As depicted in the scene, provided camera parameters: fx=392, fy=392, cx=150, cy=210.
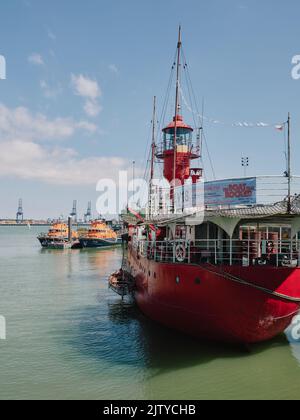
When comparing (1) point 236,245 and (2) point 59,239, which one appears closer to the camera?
(1) point 236,245

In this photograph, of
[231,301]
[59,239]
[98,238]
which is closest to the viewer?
[231,301]

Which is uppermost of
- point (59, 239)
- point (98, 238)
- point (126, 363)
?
point (98, 238)

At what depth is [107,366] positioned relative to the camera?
595 inches

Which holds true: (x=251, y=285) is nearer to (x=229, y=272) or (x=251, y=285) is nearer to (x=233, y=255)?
(x=229, y=272)

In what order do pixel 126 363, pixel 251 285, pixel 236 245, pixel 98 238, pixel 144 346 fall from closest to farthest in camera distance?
pixel 251 285 → pixel 126 363 → pixel 144 346 → pixel 236 245 → pixel 98 238

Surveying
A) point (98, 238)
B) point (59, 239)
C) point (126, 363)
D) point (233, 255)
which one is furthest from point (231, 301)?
point (59, 239)

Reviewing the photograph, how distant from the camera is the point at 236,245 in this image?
57.4ft

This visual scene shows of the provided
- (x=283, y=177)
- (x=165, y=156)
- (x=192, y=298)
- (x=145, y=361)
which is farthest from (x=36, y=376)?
(x=165, y=156)

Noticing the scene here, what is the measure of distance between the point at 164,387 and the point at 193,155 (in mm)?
18818

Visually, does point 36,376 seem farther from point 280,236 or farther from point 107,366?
point 280,236

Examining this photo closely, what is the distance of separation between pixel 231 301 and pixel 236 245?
329 centimetres

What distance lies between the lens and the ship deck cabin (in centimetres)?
1583

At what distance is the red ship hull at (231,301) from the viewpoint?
1478 centimetres

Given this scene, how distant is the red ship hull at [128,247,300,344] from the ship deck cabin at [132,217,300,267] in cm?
63
